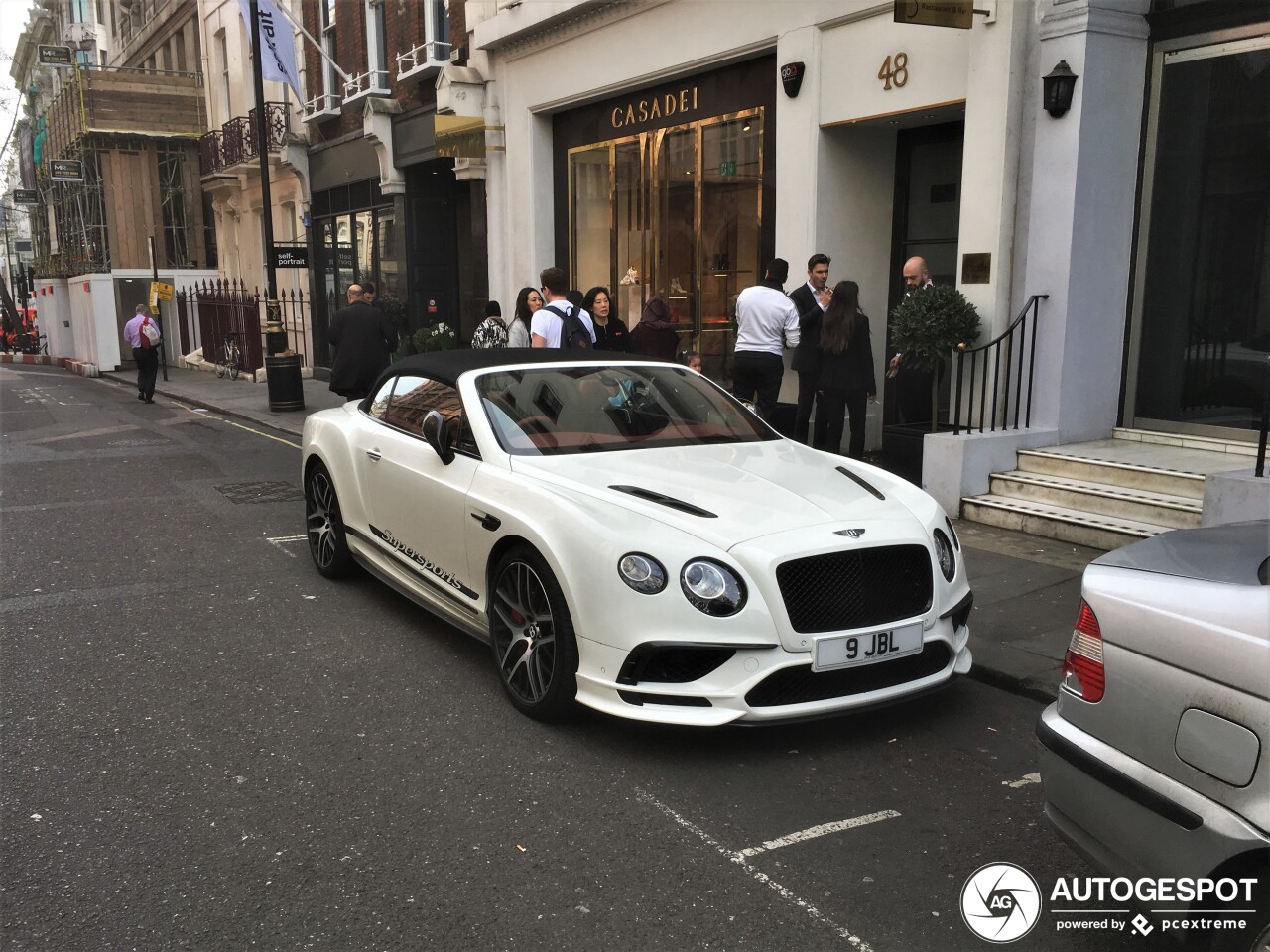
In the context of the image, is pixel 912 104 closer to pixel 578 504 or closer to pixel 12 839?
pixel 578 504

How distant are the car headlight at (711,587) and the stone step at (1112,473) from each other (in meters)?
4.70

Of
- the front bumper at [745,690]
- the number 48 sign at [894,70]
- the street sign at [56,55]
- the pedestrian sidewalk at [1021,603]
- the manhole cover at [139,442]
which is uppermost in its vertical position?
the street sign at [56,55]

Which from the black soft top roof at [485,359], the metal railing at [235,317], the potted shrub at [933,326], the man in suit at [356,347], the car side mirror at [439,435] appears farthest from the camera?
the metal railing at [235,317]

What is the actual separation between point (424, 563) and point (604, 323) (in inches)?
195

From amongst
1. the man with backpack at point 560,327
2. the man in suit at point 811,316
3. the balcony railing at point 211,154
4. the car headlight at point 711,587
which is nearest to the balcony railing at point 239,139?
the balcony railing at point 211,154

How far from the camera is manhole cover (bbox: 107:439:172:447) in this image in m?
14.0

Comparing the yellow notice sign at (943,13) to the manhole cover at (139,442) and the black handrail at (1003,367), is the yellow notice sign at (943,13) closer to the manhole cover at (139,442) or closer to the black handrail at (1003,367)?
the black handrail at (1003,367)

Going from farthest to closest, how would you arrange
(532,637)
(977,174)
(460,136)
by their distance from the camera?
(460,136) → (977,174) → (532,637)

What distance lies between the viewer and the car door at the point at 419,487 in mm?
5215

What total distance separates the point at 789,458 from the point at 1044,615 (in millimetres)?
1846

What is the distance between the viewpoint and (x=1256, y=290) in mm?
8078

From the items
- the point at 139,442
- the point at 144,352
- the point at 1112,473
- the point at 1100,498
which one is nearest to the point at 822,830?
the point at 1100,498

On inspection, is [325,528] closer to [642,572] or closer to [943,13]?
Result: [642,572]

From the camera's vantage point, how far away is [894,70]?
9781 mm
